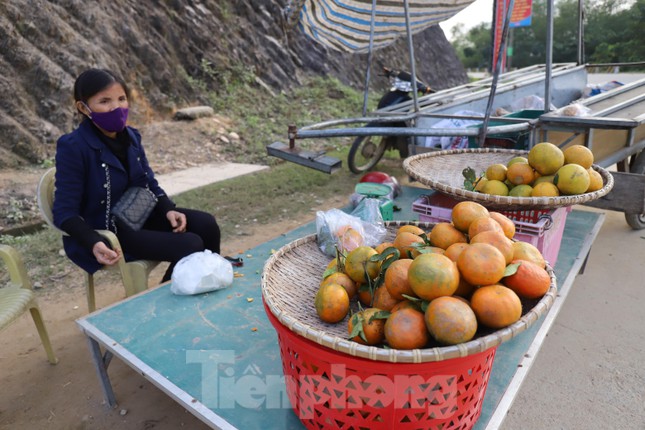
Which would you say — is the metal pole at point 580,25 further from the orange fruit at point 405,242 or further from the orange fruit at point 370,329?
the orange fruit at point 370,329

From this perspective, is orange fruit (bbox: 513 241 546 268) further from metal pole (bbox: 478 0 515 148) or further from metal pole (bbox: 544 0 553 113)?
metal pole (bbox: 544 0 553 113)

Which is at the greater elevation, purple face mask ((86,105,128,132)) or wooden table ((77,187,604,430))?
purple face mask ((86,105,128,132))

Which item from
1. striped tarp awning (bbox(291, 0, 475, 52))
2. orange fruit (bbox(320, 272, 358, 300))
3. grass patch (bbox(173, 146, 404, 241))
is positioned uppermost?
striped tarp awning (bbox(291, 0, 475, 52))

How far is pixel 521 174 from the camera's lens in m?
2.03

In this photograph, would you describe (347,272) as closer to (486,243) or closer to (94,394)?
(486,243)

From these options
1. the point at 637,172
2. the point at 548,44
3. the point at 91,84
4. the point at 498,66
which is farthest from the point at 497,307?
the point at 637,172

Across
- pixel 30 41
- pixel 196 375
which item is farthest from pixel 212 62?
pixel 196 375

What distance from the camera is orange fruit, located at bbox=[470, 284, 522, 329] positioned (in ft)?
3.41

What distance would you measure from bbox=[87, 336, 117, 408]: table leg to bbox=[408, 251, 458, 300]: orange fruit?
1504mm

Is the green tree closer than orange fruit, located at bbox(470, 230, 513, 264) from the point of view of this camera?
No

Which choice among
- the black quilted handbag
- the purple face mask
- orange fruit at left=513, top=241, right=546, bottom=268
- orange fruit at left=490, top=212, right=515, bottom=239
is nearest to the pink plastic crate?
orange fruit at left=490, top=212, right=515, bottom=239

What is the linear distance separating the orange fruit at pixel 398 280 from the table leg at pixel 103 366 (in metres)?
1.39

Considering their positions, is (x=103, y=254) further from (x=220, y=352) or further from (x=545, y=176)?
(x=545, y=176)

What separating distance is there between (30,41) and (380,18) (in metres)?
5.41
